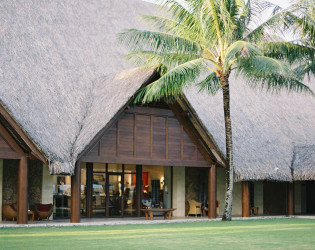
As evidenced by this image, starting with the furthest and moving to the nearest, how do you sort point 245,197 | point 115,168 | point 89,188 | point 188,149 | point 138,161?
point 245,197 < point 115,168 < point 89,188 < point 188,149 < point 138,161

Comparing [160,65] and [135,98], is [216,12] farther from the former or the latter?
[135,98]

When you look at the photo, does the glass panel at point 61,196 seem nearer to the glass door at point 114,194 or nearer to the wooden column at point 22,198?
the glass door at point 114,194

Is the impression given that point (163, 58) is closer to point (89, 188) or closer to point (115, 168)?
point (115, 168)

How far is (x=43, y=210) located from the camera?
1881 cm

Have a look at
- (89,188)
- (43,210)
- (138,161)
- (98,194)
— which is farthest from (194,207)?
(43,210)

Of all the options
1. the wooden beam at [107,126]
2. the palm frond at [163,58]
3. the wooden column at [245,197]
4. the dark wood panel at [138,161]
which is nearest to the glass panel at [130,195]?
the dark wood panel at [138,161]

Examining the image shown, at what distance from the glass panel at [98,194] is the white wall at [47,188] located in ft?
6.47

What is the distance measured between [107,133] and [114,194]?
4.13 m

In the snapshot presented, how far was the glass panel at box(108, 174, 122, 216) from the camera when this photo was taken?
71.0 feet

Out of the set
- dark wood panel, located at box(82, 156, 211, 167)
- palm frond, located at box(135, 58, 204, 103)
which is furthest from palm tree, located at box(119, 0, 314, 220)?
dark wood panel, located at box(82, 156, 211, 167)

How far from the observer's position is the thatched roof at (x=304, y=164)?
2348 centimetres

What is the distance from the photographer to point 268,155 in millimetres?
23531

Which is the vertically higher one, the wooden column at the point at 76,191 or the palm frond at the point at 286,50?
the palm frond at the point at 286,50

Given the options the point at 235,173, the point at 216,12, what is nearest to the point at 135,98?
the point at 216,12
